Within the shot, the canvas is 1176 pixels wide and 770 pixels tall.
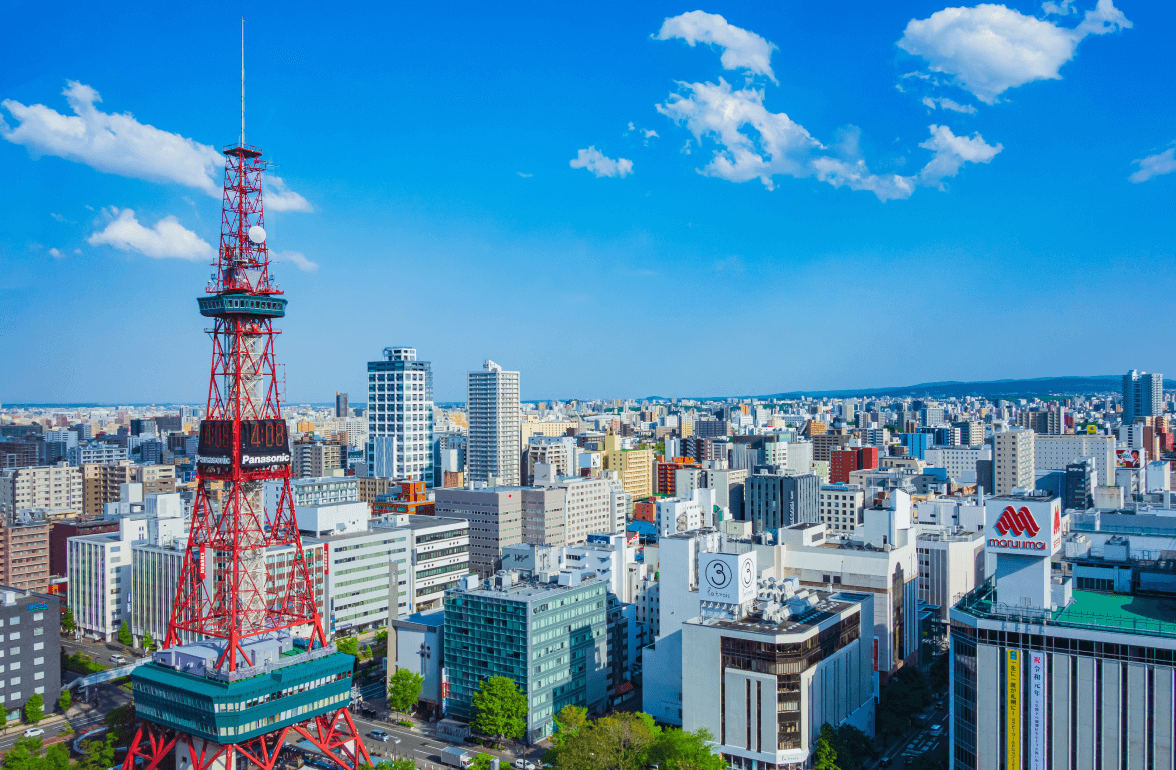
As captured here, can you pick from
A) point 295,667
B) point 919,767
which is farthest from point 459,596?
point 919,767

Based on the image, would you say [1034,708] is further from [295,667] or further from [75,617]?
[75,617]

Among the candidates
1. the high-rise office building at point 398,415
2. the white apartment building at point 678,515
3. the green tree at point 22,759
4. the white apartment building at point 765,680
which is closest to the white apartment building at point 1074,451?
the white apartment building at point 678,515

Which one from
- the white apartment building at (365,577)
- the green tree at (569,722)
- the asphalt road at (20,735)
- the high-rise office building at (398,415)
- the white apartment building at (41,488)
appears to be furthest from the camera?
the high-rise office building at (398,415)

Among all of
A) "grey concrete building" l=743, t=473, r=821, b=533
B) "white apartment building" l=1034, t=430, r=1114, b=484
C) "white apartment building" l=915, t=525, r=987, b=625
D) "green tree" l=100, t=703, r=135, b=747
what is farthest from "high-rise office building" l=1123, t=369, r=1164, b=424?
"green tree" l=100, t=703, r=135, b=747

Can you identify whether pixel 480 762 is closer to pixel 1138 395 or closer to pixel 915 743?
pixel 915 743

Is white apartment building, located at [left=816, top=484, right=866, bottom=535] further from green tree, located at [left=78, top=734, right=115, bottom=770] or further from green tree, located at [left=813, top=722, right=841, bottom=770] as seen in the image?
green tree, located at [left=78, top=734, right=115, bottom=770]

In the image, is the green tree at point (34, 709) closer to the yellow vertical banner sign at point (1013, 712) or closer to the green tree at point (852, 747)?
the green tree at point (852, 747)
